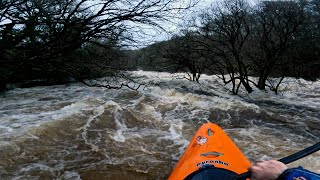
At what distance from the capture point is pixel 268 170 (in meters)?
1.58

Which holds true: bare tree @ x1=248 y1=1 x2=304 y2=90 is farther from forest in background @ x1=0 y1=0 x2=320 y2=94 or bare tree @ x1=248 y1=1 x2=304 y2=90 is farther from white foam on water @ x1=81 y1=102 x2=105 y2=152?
white foam on water @ x1=81 y1=102 x2=105 y2=152

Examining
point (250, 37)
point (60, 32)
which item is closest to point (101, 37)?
point (60, 32)

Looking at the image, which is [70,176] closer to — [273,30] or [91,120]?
[91,120]

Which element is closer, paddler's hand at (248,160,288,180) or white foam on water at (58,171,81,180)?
paddler's hand at (248,160,288,180)

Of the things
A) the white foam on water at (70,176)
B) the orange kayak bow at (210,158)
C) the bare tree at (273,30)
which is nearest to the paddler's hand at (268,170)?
the orange kayak bow at (210,158)

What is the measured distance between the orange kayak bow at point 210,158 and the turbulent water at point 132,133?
849mm

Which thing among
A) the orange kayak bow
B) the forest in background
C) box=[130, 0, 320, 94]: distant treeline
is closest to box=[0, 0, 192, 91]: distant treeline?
the forest in background

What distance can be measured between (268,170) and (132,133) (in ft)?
16.1

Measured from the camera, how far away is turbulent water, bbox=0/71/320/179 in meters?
4.60

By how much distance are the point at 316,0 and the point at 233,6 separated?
42.6 feet

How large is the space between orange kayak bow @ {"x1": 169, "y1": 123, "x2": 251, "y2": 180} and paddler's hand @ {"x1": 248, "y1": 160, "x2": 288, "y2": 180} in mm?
1232

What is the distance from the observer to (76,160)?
486cm

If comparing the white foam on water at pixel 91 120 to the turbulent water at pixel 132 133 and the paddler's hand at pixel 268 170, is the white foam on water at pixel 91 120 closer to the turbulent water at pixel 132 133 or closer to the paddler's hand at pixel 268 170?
the turbulent water at pixel 132 133

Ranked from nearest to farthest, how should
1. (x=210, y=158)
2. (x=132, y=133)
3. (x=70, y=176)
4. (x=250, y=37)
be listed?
(x=210, y=158)
(x=70, y=176)
(x=132, y=133)
(x=250, y=37)
